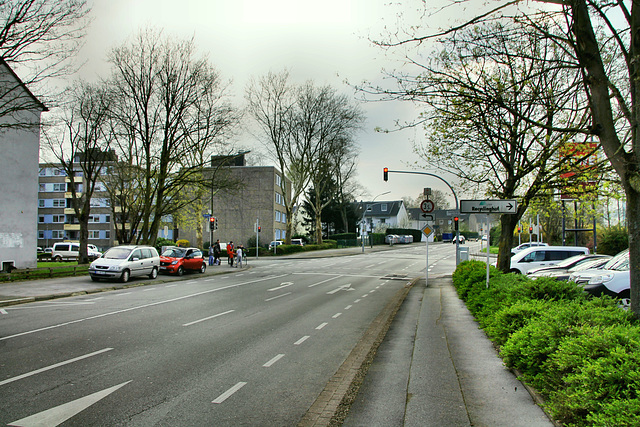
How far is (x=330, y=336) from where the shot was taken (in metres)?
8.84

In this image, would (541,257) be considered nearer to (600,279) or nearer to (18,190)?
(600,279)

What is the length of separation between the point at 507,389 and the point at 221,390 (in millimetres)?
3440

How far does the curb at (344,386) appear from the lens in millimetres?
4516

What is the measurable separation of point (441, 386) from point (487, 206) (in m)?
6.61

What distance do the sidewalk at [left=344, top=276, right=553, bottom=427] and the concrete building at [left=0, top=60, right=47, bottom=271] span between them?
82.1 ft

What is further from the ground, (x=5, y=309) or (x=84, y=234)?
(x=84, y=234)

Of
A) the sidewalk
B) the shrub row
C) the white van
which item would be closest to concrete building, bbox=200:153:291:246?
the white van

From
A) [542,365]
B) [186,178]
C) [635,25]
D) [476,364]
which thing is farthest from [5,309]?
[186,178]

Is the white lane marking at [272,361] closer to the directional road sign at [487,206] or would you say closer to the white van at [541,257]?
the directional road sign at [487,206]

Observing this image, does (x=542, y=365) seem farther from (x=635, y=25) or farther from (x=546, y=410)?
(x=635, y=25)

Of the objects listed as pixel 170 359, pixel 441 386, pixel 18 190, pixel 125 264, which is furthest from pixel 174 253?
pixel 441 386

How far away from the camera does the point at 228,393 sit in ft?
17.4

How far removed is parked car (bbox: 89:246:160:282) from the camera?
1966 centimetres

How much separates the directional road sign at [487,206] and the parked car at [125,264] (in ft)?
51.0
